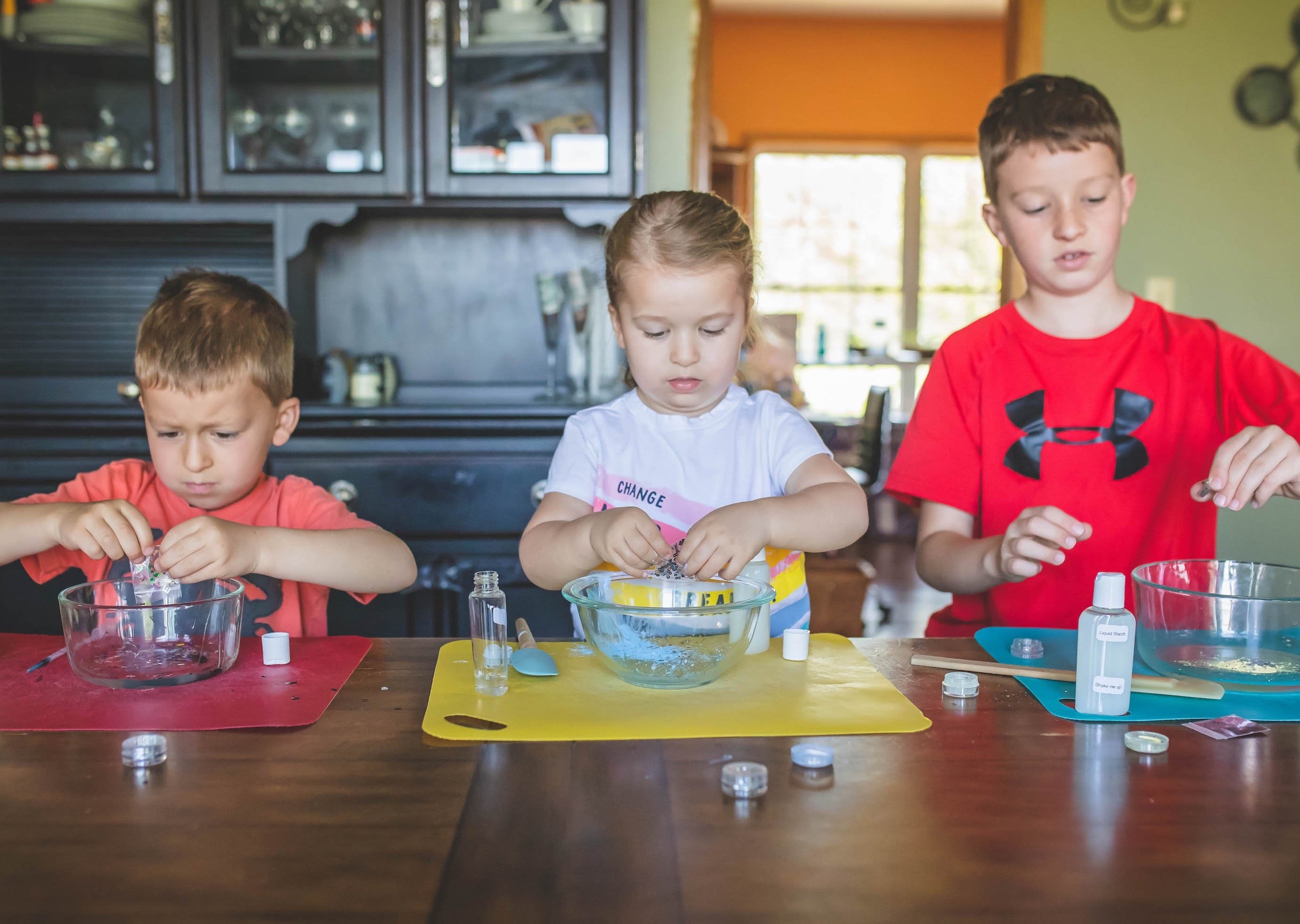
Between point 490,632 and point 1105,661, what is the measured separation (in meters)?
0.51

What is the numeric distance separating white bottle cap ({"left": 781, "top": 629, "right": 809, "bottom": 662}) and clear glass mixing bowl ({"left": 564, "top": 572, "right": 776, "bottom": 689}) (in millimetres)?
73

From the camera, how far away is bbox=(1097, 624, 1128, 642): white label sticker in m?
0.83

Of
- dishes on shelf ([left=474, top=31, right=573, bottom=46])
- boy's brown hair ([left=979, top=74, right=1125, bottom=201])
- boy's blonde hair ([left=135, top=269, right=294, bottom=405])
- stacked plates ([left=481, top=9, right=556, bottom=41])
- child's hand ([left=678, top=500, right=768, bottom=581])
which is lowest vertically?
child's hand ([left=678, top=500, right=768, bottom=581])

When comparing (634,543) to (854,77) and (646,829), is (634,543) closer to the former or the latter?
(646,829)

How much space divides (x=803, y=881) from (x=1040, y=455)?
3.17 ft

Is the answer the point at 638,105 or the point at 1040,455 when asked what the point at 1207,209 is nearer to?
the point at 638,105

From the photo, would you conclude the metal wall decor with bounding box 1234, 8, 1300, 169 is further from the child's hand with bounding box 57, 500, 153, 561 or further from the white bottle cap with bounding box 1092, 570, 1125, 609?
the child's hand with bounding box 57, 500, 153, 561

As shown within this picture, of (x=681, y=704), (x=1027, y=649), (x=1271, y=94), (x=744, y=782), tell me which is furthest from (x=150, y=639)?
(x=1271, y=94)

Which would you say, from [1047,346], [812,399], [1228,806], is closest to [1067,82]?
[1047,346]

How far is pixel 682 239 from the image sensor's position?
4.09ft

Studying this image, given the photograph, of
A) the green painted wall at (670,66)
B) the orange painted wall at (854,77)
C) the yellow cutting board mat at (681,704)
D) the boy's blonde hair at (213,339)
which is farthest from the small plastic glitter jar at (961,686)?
the orange painted wall at (854,77)

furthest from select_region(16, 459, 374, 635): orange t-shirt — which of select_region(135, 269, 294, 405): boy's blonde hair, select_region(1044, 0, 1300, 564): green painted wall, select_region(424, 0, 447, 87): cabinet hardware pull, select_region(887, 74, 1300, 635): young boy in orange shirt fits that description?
select_region(1044, 0, 1300, 564): green painted wall

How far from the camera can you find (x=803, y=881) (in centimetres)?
57

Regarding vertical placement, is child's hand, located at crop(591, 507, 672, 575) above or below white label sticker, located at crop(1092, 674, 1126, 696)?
above
